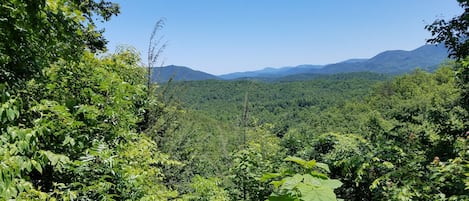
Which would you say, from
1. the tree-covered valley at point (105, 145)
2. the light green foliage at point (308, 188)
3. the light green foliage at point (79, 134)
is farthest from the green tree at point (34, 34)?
the light green foliage at point (308, 188)

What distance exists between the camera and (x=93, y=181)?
302 centimetres

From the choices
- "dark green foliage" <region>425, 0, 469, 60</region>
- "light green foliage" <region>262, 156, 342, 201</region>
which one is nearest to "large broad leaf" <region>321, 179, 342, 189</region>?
"light green foliage" <region>262, 156, 342, 201</region>

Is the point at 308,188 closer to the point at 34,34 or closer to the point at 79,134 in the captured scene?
the point at 34,34

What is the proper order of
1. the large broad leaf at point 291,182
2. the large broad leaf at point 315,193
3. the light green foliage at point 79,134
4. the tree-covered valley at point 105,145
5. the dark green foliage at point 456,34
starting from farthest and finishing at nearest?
1. the dark green foliage at point 456,34
2. the light green foliage at point 79,134
3. the tree-covered valley at point 105,145
4. the large broad leaf at point 291,182
5. the large broad leaf at point 315,193

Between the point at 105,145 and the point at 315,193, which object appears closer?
the point at 315,193

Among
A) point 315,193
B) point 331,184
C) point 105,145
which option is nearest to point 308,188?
point 315,193

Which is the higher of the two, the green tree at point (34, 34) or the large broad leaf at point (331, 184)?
the green tree at point (34, 34)

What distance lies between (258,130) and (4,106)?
616 inches

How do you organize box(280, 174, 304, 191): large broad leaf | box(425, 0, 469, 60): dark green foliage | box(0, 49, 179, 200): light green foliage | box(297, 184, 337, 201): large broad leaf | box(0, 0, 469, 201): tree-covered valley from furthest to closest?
box(425, 0, 469, 60): dark green foliage → box(0, 49, 179, 200): light green foliage → box(0, 0, 469, 201): tree-covered valley → box(280, 174, 304, 191): large broad leaf → box(297, 184, 337, 201): large broad leaf

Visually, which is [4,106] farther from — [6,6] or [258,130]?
[258,130]

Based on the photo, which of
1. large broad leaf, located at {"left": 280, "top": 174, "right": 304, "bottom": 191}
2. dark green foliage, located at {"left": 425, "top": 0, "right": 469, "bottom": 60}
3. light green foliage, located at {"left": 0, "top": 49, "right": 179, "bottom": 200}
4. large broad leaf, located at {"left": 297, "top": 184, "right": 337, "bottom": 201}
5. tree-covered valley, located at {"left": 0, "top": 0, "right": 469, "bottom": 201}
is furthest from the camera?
dark green foliage, located at {"left": 425, "top": 0, "right": 469, "bottom": 60}

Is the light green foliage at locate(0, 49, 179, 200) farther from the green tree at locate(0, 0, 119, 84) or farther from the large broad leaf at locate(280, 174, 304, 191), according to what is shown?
the large broad leaf at locate(280, 174, 304, 191)

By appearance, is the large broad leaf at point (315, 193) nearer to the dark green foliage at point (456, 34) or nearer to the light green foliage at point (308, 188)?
the light green foliage at point (308, 188)

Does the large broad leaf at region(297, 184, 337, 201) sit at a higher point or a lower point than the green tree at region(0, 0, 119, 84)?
lower
